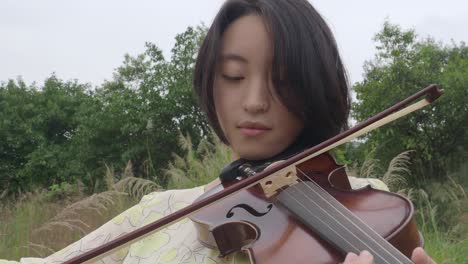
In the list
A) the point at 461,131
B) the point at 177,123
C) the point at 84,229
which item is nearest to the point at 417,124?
the point at 461,131

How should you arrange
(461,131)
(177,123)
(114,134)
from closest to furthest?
(461,131)
(177,123)
(114,134)

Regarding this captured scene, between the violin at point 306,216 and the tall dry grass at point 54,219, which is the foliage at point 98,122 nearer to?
the tall dry grass at point 54,219

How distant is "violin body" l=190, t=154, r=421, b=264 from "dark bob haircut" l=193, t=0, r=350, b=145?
90mm

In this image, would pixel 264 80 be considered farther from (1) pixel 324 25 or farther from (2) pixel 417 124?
(2) pixel 417 124

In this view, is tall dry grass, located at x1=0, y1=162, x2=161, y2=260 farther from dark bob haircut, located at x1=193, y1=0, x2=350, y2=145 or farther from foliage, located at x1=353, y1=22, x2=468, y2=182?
foliage, located at x1=353, y1=22, x2=468, y2=182

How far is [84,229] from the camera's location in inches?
104

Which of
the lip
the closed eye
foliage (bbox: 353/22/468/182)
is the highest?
the closed eye

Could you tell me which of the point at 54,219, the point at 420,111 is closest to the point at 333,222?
the point at 54,219

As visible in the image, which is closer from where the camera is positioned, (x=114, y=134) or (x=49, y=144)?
(x=114, y=134)

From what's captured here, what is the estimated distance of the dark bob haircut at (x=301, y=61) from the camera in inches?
41.3

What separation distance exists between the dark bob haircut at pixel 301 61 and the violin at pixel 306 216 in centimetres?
9

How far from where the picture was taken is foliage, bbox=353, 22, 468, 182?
937 cm

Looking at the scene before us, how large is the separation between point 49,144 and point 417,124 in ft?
44.5

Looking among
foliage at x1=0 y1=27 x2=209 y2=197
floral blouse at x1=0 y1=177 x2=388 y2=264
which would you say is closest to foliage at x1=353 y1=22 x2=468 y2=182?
foliage at x1=0 y1=27 x2=209 y2=197
